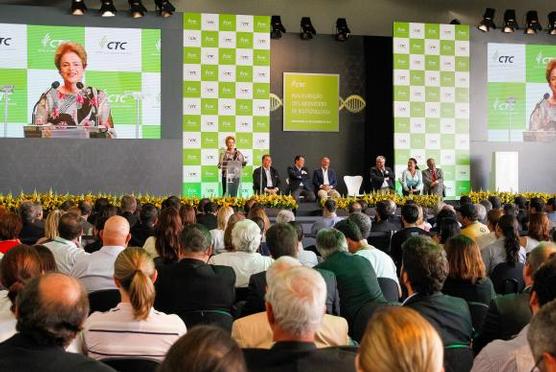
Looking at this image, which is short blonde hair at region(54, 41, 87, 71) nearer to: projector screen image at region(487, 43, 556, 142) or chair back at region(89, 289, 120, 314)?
projector screen image at region(487, 43, 556, 142)

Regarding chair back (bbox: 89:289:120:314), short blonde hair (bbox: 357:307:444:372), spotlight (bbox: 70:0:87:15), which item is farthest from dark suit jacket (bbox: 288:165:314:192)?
short blonde hair (bbox: 357:307:444:372)

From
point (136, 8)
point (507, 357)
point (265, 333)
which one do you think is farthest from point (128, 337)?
point (136, 8)

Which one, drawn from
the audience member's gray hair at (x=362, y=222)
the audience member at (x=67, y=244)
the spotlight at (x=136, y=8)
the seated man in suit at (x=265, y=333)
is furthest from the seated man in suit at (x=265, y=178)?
the seated man in suit at (x=265, y=333)

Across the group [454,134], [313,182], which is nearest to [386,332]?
[313,182]

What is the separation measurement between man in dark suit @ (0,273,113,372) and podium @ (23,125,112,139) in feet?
32.4

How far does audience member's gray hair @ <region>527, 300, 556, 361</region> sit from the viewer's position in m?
1.51

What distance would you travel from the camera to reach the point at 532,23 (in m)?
13.4

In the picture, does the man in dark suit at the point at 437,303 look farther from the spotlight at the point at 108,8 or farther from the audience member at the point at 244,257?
the spotlight at the point at 108,8

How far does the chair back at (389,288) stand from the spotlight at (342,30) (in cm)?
980

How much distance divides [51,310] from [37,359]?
133mm

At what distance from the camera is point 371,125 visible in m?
14.2

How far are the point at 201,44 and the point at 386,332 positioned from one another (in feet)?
37.0

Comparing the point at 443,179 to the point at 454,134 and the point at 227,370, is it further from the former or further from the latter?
the point at 227,370

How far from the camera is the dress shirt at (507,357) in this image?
2.16m
